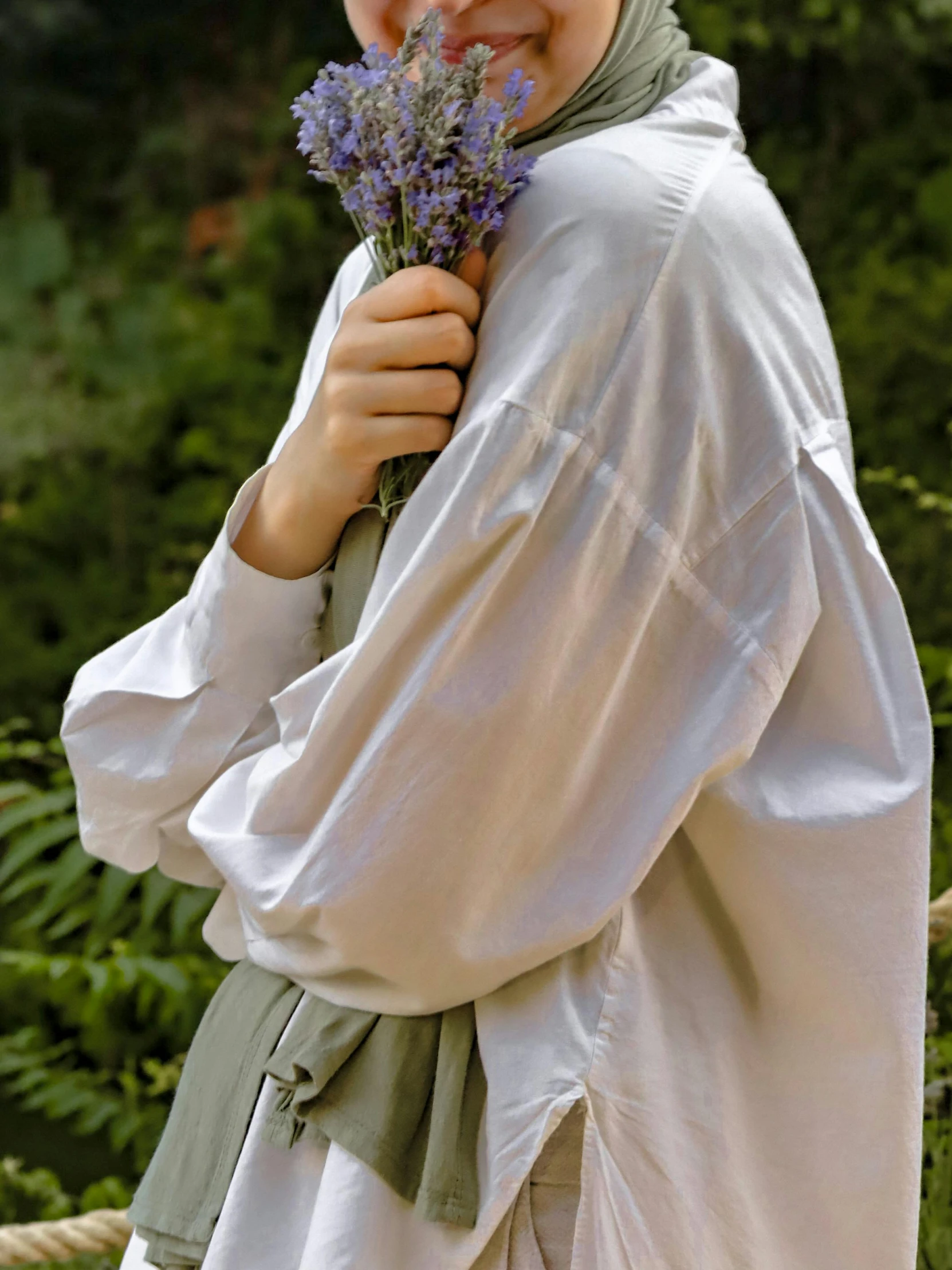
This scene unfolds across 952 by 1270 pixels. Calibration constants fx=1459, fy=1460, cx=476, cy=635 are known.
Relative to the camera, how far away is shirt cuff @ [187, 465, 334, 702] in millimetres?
964

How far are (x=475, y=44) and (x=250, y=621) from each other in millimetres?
387

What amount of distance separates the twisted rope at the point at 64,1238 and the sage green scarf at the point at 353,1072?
2.64 ft

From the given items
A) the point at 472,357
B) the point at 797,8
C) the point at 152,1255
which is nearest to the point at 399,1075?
the point at 152,1255

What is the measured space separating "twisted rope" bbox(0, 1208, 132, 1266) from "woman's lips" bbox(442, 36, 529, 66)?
4.38ft

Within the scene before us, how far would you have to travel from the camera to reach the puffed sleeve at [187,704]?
3.20 feet

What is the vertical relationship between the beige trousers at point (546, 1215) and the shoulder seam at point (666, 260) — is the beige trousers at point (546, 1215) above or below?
below

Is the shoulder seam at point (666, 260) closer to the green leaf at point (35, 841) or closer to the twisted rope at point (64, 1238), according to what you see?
the twisted rope at point (64, 1238)

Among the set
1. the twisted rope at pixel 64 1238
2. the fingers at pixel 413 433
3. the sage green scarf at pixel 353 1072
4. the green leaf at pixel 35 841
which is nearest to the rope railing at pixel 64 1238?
the twisted rope at pixel 64 1238

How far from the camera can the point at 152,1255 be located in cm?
90

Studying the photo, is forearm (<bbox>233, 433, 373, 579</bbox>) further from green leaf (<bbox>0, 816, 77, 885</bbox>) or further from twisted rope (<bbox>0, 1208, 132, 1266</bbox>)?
green leaf (<bbox>0, 816, 77, 885</bbox>)

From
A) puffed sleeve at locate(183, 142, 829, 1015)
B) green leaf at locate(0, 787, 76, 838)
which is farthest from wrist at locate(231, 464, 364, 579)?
green leaf at locate(0, 787, 76, 838)

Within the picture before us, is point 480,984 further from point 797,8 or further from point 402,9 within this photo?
point 797,8

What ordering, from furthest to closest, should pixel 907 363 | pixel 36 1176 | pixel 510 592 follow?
pixel 907 363 → pixel 36 1176 → pixel 510 592

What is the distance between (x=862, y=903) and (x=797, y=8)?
3226mm
